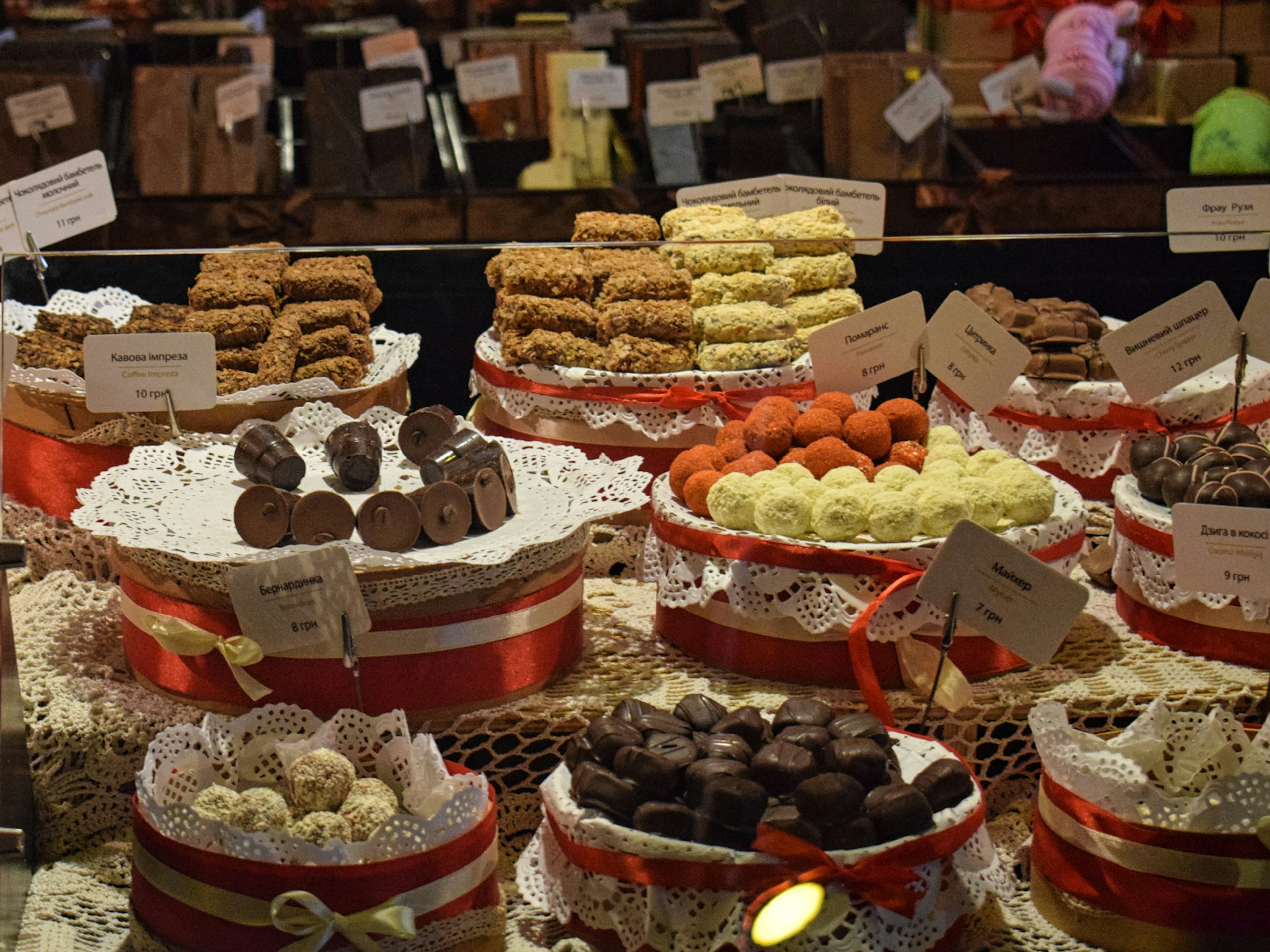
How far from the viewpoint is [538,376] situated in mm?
2307

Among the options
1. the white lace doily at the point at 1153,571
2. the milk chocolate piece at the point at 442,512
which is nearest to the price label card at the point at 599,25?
the white lace doily at the point at 1153,571

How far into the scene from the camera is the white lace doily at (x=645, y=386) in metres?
2.26

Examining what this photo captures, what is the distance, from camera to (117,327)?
2285 mm

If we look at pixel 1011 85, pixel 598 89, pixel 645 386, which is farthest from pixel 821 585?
pixel 1011 85

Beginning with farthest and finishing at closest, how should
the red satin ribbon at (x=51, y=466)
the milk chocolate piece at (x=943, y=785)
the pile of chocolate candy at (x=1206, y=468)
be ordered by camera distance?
1. the red satin ribbon at (x=51, y=466)
2. the pile of chocolate candy at (x=1206, y=468)
3. the milk chocolate piece at (x=943, y=785)

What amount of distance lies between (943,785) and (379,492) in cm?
82

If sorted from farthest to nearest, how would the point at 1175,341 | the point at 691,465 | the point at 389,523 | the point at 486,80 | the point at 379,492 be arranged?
the point at 486,80 < the point at 1175,341 < the point at 691,465 < the point at 379,492 < the point at 389,523

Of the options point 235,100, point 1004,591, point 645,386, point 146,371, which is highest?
point 235,100

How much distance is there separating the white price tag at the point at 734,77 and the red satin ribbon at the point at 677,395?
2.08 meters

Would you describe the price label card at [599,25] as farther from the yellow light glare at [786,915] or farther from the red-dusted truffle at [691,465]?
the yellow light glare at [786,915]

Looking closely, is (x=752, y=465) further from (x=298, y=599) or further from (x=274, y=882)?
(x=274, y=882)

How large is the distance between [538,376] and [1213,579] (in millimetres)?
1068

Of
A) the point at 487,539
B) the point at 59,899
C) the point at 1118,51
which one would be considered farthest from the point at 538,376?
the point at 1118,51

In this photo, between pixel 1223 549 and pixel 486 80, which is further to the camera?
pixel 486 80
